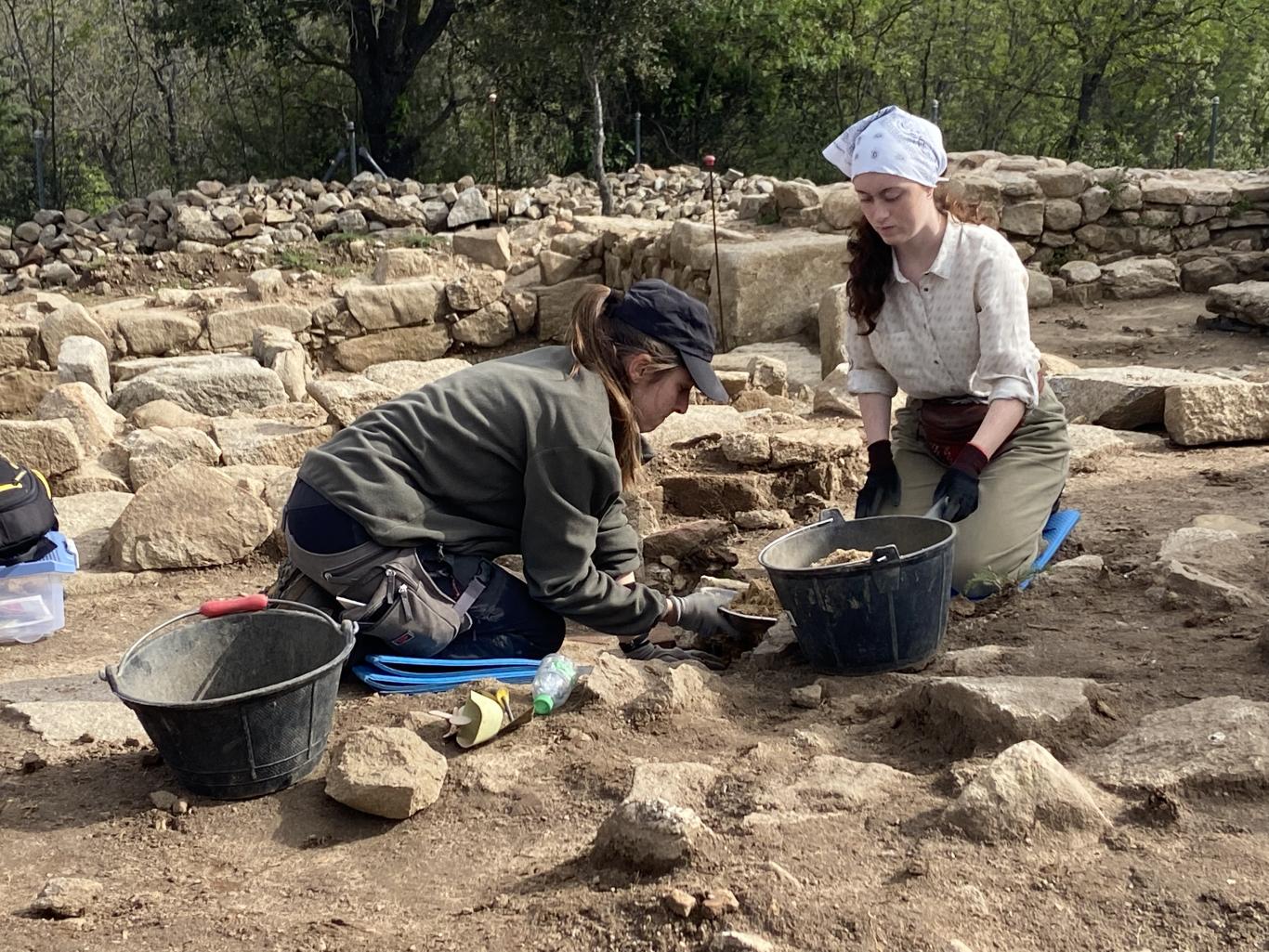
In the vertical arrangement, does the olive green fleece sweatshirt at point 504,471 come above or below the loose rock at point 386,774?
above

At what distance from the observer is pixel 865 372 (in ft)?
13.3

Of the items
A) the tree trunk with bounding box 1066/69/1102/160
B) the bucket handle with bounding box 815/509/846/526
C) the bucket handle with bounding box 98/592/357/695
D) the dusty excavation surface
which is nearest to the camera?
the dusty excavation surface

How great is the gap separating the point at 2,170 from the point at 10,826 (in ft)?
61.1

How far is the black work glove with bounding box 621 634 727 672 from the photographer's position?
3.53m

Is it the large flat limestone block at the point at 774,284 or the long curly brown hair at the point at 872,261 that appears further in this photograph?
the large flat limestone block at the point at 774,284

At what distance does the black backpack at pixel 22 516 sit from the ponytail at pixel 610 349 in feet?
6.57

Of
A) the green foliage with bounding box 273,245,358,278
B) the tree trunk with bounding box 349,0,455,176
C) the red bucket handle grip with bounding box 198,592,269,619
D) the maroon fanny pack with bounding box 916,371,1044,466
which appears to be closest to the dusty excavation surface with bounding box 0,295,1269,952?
the red bucket handle grip with bounding box 198,592,269,619

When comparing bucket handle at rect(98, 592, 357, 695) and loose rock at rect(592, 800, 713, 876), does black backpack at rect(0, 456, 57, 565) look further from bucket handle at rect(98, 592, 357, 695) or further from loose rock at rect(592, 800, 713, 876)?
loose rock at rect(592, 800, 713, 876)

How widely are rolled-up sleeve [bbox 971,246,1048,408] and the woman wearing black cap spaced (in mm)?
913

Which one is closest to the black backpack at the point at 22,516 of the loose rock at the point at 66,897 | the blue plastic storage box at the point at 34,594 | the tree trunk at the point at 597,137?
the blue plastic storage box at the point at 34,594

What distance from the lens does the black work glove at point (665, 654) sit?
11.6 ft

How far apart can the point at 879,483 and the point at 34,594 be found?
109 inches

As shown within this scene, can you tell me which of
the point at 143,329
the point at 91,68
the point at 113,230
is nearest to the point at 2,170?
the point at 91,68

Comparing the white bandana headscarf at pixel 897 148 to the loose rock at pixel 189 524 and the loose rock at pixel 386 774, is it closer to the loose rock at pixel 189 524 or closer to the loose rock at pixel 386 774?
the loose rock at pixel 386 774
